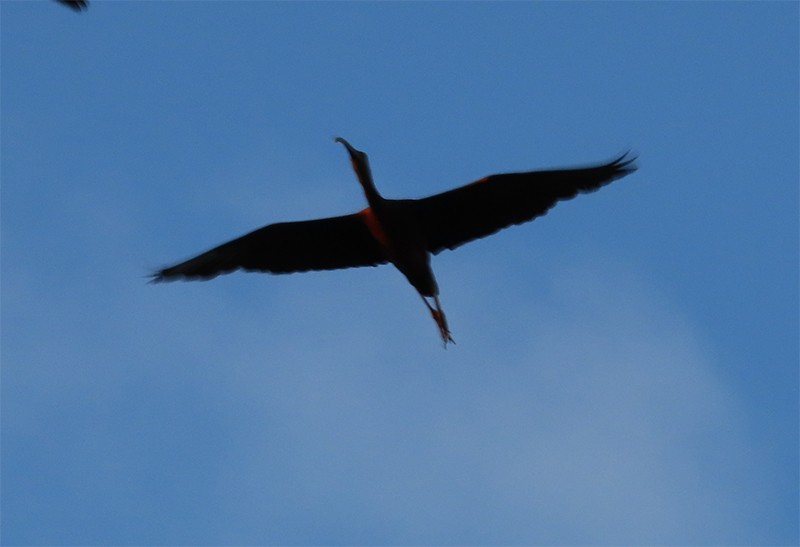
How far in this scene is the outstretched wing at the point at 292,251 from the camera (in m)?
12.7

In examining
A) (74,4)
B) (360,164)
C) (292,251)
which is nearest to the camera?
(74,4)

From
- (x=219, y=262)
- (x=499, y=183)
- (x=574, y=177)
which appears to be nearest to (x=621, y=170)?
(x=574, y=177)

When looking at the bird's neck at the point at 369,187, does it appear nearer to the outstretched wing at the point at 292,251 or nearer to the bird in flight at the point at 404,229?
the bird in flight at the point at 404,229

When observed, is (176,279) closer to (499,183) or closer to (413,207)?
(413,207)

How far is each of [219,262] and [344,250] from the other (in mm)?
1417

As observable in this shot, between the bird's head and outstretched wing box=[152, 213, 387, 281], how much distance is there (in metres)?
0.72

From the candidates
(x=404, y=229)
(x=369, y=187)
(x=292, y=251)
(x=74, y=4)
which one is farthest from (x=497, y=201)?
(x=74, y=4)

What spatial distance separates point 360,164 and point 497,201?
1505mm

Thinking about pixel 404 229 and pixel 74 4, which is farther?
pixel 404 229

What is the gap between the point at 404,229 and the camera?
1218 centimetres

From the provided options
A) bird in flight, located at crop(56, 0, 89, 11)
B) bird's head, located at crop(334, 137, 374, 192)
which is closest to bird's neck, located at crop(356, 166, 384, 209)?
bird's head, located at crop(334, 137, 374, 192)

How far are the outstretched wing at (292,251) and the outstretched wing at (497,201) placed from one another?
71 centimetres

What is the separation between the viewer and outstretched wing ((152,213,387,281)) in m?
12.7

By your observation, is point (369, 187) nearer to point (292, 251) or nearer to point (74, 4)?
point (292, 251)
